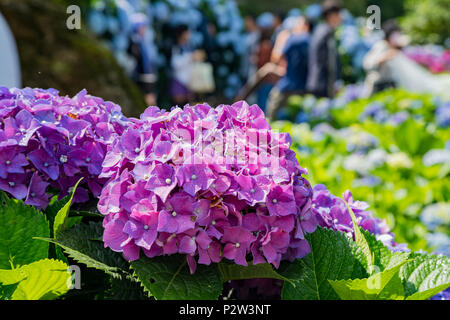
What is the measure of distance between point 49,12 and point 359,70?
26.4 feet

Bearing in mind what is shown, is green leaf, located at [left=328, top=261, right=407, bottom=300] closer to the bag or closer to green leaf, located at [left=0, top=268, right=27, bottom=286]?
green leaf, located at [left=0, top=268, right=27, bottom=286]

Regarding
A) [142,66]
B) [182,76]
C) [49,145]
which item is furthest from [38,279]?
[182,76]

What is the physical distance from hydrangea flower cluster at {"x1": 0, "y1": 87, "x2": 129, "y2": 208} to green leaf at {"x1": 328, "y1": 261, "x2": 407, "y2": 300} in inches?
18.2

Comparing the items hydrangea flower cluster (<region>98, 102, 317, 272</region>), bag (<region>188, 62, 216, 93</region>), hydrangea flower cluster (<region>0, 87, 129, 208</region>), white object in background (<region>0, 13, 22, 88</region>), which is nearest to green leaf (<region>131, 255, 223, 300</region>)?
hydrangea flower cluster (<region>98, 102, 317, 272</region>)

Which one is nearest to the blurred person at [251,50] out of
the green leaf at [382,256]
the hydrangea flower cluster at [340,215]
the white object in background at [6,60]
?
the white object in background at [6,60]

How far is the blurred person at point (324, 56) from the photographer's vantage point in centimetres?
694

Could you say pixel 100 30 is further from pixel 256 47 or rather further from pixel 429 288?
pixel 429 288

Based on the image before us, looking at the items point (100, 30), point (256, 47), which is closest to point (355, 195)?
point (100, 30)

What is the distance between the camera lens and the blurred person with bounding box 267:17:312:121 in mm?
7156

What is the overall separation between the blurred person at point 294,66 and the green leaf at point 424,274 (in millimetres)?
6089

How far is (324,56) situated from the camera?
273 inches

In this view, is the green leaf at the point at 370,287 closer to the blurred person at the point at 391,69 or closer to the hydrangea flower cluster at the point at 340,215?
the hydrangea flower cluster at the point at 340,215

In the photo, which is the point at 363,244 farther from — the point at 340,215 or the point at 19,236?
the point at 19,236
